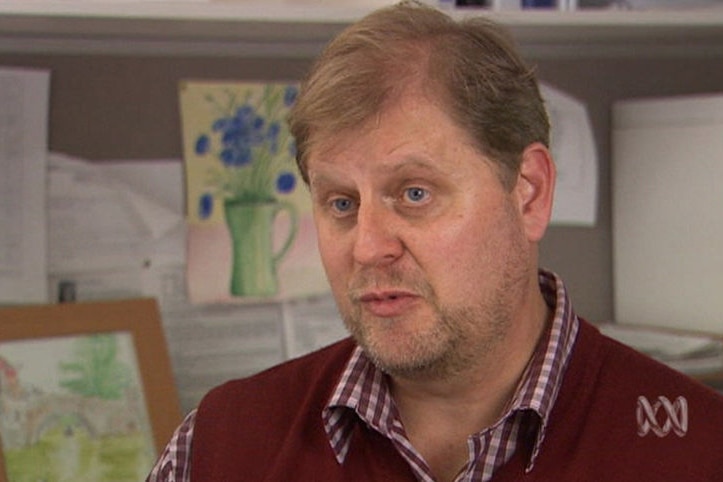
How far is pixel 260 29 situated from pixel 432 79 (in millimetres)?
319

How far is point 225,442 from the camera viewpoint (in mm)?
1148

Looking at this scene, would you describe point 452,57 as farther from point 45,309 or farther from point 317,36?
point 45,309

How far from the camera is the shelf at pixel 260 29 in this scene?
1.18 meters

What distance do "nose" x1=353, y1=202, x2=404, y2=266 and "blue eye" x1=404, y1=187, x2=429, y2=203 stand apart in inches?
0.7

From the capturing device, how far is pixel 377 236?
1022 mm

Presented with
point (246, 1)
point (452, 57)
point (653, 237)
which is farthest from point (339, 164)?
point (653, 237)

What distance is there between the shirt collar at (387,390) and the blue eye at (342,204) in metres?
0.15

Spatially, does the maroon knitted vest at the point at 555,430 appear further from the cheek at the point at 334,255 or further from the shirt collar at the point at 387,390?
the cheek at the point at 334,255

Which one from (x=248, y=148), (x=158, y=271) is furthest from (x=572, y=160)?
(x=158, y=271)

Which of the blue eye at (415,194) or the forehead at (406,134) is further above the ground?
the forehead at (406,134)

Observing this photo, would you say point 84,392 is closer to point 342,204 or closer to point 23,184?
point 23,184

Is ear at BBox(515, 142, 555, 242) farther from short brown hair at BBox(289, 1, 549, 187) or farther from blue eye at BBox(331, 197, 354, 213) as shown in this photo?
blue eye at BBox(331, 197, 354, 213)
